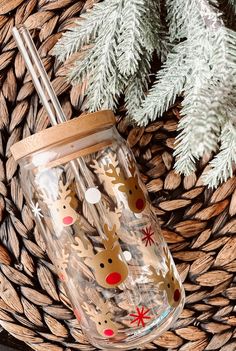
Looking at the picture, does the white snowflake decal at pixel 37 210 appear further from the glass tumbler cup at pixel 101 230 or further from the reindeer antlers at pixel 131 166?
the reindeer antlers at pixel 131 166

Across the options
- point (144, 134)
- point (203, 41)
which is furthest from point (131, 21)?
point (144, 134)

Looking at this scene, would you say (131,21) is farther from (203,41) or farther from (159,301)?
(159,301)

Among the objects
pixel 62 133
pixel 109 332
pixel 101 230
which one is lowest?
pixel 109 332

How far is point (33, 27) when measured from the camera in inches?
30.2

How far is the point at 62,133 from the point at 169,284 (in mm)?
204

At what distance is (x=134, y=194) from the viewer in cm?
68

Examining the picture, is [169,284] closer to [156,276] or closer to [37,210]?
[156,276]

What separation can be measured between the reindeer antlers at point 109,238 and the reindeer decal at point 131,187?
0.11 feet

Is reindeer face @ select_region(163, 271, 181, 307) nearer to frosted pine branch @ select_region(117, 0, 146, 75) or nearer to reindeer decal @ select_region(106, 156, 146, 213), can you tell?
reindeer decal @ select_region(106, 156, 146, 213)

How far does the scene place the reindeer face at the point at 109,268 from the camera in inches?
25.8

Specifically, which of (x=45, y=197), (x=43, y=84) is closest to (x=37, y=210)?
(x=45, y=197)

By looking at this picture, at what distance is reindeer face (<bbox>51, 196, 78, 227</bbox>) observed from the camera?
65 cm

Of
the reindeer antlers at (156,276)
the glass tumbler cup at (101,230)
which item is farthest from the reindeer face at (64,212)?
the reindeer antlers at (156,276)

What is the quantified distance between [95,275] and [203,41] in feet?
0.85
